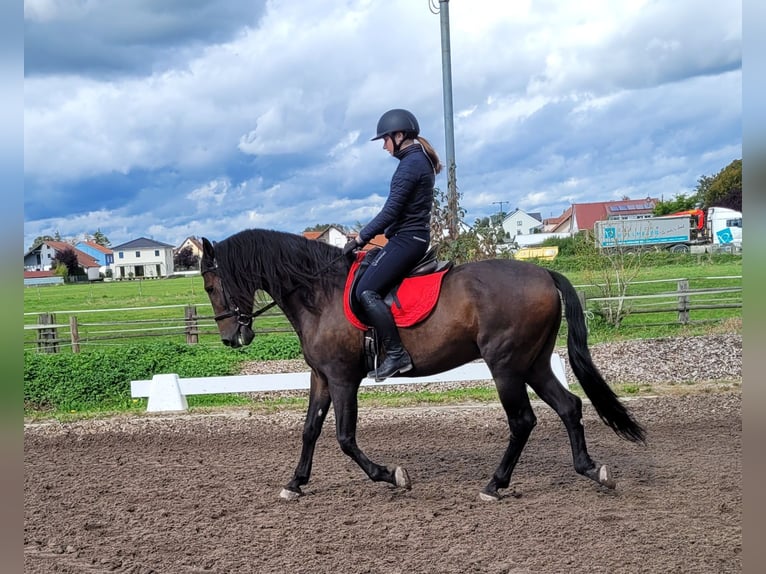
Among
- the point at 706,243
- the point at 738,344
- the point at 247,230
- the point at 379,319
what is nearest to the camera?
the point at 379,319

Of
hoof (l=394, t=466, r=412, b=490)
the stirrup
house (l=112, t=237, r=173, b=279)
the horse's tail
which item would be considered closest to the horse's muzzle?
the stirrup

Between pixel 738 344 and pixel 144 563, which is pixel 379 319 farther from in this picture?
pixel 738 344

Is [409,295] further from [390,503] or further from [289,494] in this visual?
[289,494]

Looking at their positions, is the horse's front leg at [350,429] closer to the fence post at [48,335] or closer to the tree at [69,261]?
the fence post at [48,335]

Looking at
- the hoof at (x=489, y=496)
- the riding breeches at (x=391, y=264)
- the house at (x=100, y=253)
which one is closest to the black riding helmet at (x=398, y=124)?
the riding breeches at (x=391, y=264)

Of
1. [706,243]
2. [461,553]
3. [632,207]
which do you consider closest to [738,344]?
[461,553]

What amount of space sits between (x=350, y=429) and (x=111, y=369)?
810 cm

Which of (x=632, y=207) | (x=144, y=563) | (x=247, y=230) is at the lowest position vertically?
(x=144, y=563)

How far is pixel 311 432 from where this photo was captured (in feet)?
19.3

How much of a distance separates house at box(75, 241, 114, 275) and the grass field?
10.5 metres
